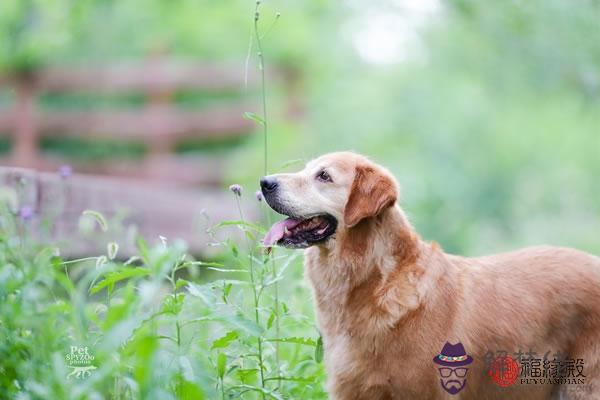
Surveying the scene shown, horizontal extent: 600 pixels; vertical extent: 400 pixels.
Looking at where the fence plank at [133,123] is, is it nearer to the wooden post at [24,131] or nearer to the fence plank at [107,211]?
the wooden post at [24,131]

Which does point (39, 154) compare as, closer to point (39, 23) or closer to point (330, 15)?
point (39, 23)

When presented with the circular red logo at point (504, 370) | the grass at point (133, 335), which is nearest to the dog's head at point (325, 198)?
the grass at point (133, 335)

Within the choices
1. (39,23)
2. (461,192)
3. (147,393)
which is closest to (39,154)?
(39,23)

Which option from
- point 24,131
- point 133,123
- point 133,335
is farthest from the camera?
point 133,123

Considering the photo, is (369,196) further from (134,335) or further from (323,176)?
(134,335)

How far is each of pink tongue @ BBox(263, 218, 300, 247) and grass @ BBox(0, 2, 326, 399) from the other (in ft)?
0.24

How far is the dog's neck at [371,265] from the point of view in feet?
12.5

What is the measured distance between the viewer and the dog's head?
3867 mm

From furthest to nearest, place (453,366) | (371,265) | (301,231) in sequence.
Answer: (301,231), (371,265), (453,366)

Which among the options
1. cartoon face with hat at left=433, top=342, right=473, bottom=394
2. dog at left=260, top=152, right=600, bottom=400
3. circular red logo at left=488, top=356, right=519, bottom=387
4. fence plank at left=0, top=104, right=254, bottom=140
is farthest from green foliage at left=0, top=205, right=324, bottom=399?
fence plank at left=0, top=104, right=254, bottom=140

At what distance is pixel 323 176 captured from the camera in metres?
4.09

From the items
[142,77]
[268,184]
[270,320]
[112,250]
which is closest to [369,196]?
[268,184]

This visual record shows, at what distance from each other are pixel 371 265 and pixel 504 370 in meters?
0.78

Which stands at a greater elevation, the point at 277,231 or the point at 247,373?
the point at 277,231
